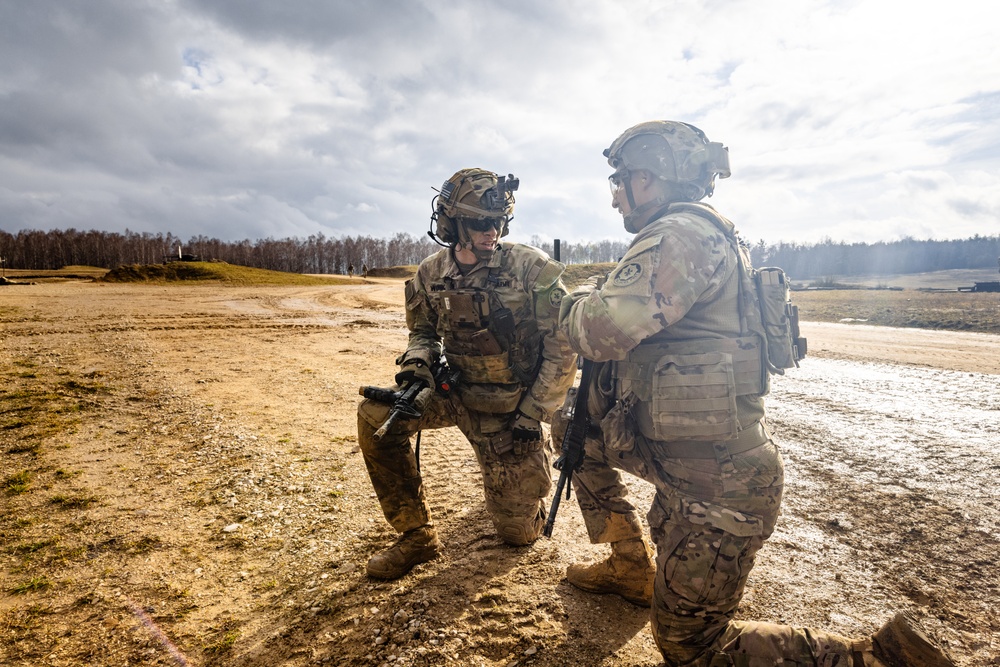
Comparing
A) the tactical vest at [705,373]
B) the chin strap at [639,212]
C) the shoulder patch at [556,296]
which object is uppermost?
the chin strap at [639,212]

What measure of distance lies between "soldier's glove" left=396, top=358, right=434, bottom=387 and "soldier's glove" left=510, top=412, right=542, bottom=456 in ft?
2.31

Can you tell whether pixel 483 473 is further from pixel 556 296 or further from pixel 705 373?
pixel 705 373

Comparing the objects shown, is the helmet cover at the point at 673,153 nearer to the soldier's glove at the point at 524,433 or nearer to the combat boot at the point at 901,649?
the soldier's glove at the point at 524,433

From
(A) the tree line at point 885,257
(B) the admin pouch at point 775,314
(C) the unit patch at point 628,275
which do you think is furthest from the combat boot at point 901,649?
(A) the tree line at point 885,257

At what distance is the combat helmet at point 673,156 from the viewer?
278cm

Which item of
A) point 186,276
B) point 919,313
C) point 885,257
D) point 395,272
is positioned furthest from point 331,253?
point 885,257

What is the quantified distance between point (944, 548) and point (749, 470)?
241 cm

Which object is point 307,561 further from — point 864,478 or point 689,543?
point 864,478

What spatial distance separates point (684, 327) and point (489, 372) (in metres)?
1.64

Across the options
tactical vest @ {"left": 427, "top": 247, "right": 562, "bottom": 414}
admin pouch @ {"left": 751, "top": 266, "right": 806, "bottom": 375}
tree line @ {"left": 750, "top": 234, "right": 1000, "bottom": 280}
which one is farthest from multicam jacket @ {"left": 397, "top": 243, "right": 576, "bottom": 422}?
tree line @ {"left": 750, "top": 234, "right": 1000, "bottom": 280}

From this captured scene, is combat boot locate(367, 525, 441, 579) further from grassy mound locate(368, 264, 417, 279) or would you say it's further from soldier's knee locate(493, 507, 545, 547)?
grassy mound locate(368, 264, 417, 279)

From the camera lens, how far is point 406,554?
3516mm

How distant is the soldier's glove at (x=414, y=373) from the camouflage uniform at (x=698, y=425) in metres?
1.44

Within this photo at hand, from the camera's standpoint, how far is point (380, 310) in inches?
794
